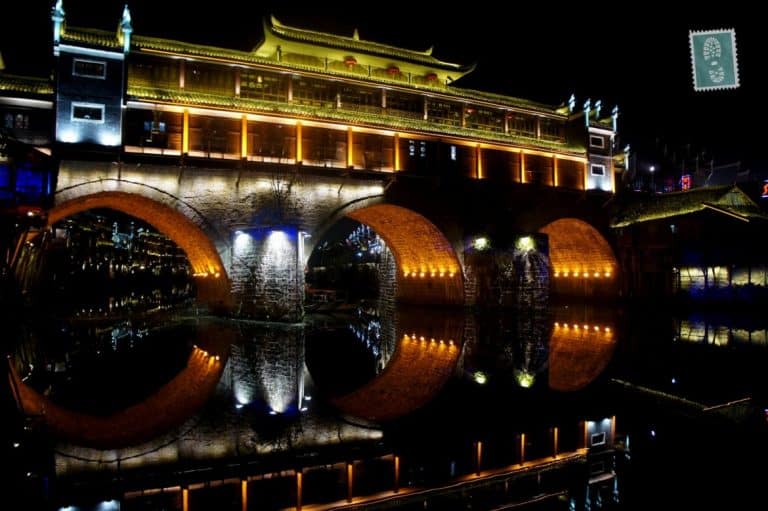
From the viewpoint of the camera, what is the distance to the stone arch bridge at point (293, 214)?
60.2 ft

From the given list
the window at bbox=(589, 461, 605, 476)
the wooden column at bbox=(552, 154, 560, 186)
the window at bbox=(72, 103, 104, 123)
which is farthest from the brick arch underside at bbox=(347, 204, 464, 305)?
the window at bbox=(589, 461, 605, 476)

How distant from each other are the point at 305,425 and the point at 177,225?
1760 centimetres

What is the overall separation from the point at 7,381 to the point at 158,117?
1296 cm

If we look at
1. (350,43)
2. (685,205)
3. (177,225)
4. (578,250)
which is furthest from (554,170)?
(177,225)

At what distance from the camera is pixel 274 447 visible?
17.8 ft

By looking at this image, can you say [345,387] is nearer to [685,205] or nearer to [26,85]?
[26,85]

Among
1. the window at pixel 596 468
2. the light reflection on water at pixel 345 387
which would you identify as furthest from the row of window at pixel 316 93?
the window at pixel 596 468

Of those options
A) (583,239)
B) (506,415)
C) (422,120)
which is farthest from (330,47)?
(506,415)

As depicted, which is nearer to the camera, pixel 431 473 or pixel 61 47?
pixel 431 473

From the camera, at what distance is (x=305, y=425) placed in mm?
6188

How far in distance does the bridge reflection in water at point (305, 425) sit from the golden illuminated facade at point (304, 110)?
427 inches

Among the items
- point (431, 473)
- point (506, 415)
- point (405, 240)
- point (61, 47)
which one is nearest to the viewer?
point (431, 473)

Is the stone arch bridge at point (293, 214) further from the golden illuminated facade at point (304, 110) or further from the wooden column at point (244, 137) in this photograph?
the wooden column at point (244, 137)

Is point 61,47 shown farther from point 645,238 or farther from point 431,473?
point 645,238
